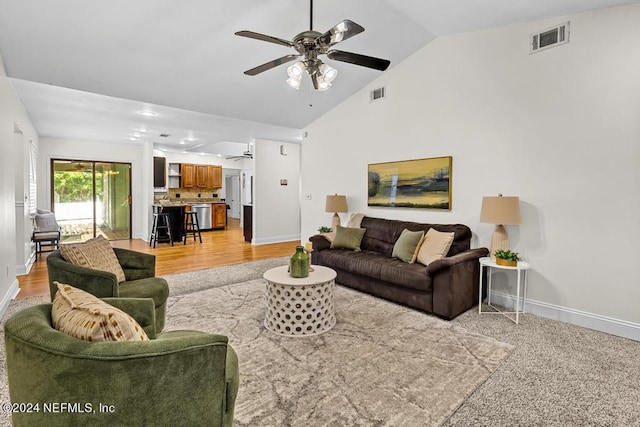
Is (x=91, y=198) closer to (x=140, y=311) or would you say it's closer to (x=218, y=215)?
(x=218, y=215)

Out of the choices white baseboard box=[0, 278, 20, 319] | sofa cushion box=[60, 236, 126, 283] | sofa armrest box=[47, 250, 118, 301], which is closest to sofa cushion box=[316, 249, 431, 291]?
sofa cushion box=[60, 236, 126, 283]

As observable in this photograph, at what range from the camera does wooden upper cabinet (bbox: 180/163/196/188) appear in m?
10.1

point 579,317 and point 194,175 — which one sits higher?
point 194,175

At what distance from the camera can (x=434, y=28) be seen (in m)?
3.92

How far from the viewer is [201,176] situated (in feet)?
34.1

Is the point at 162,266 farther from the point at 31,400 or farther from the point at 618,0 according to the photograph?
the point at 618,0

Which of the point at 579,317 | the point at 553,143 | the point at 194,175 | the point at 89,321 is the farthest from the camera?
the point at 194,175

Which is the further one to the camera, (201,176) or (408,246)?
(201,176)

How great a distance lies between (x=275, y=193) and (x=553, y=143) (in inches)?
227

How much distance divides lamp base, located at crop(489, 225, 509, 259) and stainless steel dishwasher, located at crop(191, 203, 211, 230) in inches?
330

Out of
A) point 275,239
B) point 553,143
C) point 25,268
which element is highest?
point 553,143

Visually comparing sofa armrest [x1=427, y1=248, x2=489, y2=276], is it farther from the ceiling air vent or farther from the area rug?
the ceiling air vent

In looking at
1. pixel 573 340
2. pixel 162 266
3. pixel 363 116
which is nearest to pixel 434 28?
pixel 363 116

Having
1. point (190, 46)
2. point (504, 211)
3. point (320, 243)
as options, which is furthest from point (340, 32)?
point (320, 243)
